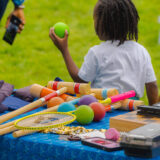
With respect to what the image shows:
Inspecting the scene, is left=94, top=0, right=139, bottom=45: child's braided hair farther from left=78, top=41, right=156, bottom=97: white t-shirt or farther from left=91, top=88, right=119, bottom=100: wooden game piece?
left=91, top=88, right=119, bottom=100: wooden game piece

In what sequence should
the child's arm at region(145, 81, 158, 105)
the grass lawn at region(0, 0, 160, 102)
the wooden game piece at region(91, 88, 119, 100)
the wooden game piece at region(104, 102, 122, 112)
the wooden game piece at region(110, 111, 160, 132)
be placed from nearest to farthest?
the wooden game piece at region(110, 111, 160, 132) → the wooden game piece at region(104, 102, 122, 112) → the wooden game piece at region(91, 88, 119, 100) → the child's arm at region(145, 81, 158, 105) → the grass lawn at region(0, 0, 160, 102)

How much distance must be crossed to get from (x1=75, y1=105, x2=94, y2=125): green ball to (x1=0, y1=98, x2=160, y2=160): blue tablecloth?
22 cm

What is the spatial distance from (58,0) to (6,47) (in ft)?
6.48

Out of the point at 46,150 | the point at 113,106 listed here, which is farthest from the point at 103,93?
the point at 46,150

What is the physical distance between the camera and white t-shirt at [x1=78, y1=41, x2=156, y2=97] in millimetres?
2486

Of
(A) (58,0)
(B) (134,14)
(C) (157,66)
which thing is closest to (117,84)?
(B) (134,14)

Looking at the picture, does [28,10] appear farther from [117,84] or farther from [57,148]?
[57,148]

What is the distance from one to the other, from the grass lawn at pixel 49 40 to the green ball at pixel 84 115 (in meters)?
3.00

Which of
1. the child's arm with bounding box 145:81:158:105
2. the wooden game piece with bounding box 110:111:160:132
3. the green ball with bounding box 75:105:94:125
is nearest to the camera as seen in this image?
the wooden game piece with bounding box 110:111:160:132

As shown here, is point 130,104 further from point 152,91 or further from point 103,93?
point 152,91

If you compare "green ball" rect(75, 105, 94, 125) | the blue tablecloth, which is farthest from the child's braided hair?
the blue tablecloth

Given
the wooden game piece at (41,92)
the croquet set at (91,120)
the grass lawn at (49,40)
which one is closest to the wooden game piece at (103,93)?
the croquet set at (91,120)

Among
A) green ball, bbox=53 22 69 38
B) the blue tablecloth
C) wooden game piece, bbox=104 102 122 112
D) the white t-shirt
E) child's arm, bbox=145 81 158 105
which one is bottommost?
the blue tablecloth

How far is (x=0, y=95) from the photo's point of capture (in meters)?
2.30
